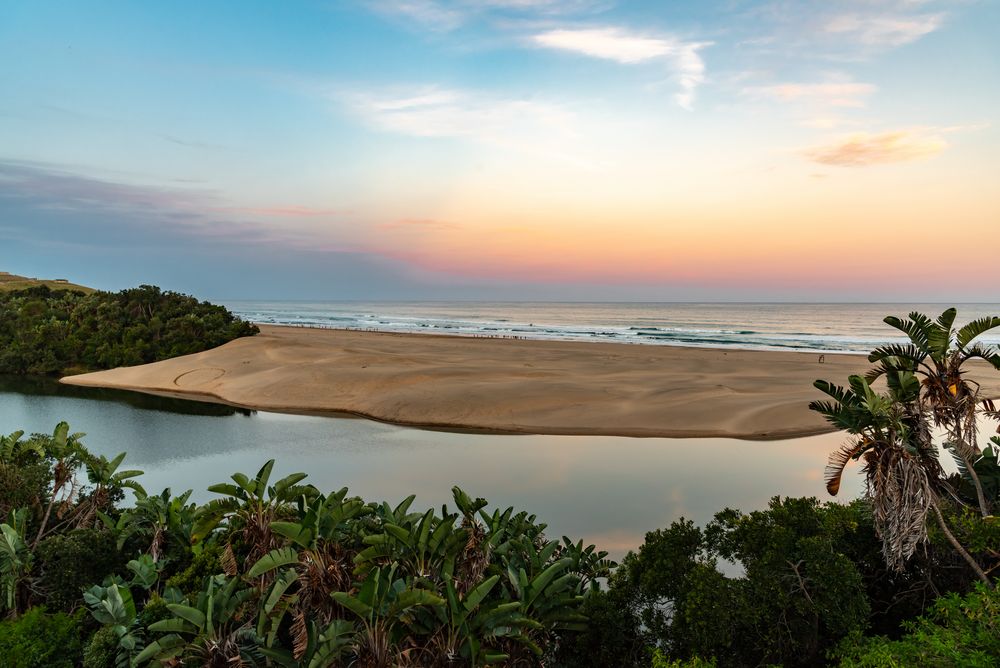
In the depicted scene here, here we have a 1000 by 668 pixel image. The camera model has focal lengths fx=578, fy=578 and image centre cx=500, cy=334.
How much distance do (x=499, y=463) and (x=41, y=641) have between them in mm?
14782

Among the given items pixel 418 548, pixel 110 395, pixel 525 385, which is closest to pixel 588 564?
pixel 418 548

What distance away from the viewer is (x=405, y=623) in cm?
843

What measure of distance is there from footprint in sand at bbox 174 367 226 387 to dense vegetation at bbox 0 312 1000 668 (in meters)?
33.2

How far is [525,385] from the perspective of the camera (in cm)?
3625

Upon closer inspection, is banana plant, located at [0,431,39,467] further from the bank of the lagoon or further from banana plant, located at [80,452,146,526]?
the bank of the lagoon

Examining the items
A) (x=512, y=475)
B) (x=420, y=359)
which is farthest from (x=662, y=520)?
(x=420, y=359)

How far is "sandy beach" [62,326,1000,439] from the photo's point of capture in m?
29.1

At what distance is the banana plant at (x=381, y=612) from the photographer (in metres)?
7.88

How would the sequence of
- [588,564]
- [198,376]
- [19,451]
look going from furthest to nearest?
[198,376] → [19,451] → [588,564]

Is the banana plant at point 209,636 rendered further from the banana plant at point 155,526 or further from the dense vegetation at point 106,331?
the dense vegetation at point 106,331

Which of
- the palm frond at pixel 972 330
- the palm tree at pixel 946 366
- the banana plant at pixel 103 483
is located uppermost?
the palm frond at pixel 972 330

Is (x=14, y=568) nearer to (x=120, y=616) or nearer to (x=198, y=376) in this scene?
(x=120, y=616)

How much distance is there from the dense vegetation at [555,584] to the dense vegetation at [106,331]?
47384 mm

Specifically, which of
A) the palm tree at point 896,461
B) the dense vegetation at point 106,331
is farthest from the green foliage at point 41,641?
the dense vegetation at point 106,331
